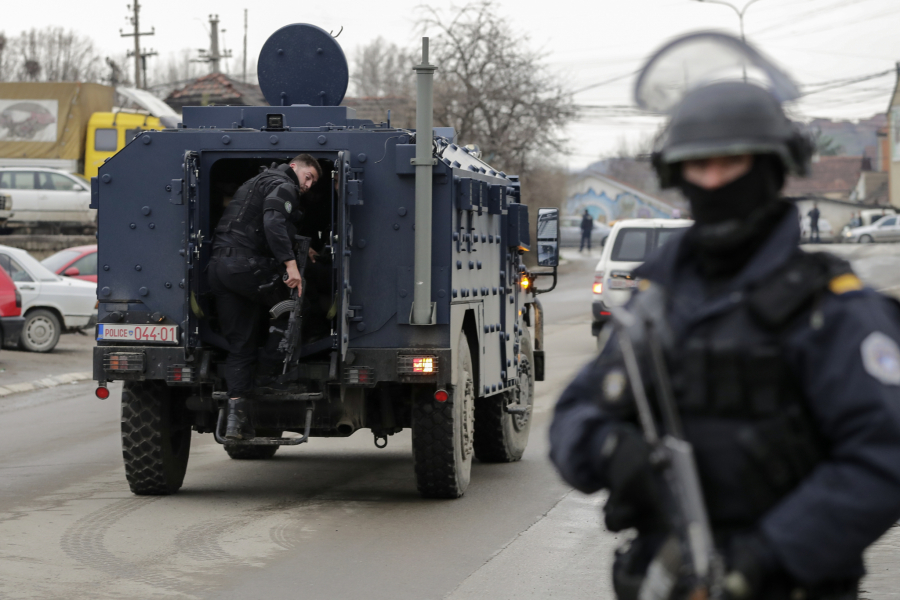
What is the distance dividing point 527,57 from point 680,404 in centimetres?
4285

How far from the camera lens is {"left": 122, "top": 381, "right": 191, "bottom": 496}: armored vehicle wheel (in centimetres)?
837

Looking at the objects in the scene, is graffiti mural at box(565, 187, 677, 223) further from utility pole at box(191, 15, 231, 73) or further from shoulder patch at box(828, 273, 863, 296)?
shoulder patch at box(828, 273, 863, 296)

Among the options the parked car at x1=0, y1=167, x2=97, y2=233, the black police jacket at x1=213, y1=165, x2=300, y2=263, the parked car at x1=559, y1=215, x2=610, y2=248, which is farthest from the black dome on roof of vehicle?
the parked car at x1=559, y1=215, x2=610, y2=248

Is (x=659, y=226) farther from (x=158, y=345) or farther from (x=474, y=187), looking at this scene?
(x=158, y=345)

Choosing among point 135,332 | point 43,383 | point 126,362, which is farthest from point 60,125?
point 126,362

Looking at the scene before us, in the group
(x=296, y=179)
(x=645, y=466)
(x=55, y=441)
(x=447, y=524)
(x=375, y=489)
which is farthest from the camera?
(x=55, y=441)

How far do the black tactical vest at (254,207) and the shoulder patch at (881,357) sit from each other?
6180 millimetres

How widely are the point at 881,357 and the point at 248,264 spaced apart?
6.21 meters

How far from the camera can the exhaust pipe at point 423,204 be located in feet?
26.0

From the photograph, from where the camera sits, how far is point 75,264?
21234mm

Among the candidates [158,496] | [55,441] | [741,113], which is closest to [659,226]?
[55,441]

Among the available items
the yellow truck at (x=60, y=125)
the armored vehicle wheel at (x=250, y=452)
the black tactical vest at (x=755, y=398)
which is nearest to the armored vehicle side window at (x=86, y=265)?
the armored vehicle wheel at (x=250, y=452)

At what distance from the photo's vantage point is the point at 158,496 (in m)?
8.70

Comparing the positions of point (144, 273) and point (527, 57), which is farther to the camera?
point (527, 57)
